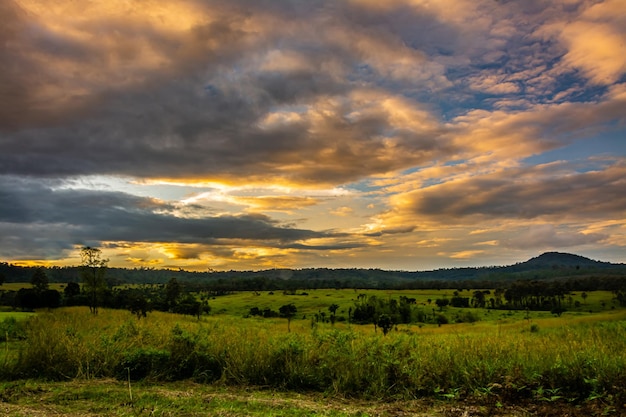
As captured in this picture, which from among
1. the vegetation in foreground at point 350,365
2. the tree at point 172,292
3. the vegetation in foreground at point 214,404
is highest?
the vegetation in foreground at point 350,365

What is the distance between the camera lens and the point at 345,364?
10703 millimetres

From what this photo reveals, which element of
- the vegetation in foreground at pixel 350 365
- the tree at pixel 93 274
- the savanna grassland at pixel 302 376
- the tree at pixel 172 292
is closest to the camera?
the savanna grassland at pixel 302 376

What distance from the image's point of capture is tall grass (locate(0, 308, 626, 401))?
372 inches

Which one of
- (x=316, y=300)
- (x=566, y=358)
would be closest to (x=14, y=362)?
(x=566, y=358)

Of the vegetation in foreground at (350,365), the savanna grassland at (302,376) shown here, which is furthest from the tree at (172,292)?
the vegetation in foreground at (350,365)

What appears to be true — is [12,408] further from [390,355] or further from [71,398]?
[390,355]

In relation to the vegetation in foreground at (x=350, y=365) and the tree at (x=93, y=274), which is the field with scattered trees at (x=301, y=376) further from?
the tree at (x=93, y=274)

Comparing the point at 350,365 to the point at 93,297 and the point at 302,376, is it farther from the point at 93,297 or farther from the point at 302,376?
the point at 93,297

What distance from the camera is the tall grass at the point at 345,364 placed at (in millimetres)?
9453

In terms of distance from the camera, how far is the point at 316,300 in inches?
5468

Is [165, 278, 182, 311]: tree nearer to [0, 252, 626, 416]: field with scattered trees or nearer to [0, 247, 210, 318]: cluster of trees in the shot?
[0, 247, 210, 318]: cluster of trees

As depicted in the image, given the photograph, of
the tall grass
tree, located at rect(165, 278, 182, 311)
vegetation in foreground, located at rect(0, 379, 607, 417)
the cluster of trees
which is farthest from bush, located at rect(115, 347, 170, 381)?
tree, located at rect(165, 278, 182, 311)

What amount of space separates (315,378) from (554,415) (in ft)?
16.8

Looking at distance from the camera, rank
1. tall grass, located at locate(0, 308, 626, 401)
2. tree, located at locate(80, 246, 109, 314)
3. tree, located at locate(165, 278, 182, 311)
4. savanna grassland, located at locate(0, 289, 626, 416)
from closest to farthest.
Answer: savanna grassland, located at locate(0, 289, 626, 416)
tall grass, located at locate(0, 308, 626, 401)
tree, located at locate(80, 246, 109, 314)
tree, located at locate(165, 278, 182, 311)
